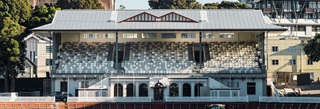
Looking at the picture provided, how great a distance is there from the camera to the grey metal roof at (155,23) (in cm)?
6625

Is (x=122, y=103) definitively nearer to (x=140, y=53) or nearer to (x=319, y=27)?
(x=140, y=53)

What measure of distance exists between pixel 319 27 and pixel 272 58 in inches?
1277

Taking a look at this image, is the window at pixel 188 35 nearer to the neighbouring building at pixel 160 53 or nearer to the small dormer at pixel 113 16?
the neighbouring building at pixel 160 53

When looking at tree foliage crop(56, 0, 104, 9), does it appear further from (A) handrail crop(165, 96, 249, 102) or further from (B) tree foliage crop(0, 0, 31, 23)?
(A) handrail crop(165, 96, 249, 102)

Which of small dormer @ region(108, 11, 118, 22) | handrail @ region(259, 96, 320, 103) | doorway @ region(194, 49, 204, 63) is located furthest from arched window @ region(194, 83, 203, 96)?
small dormer @ region(108, 11, 118, 22)

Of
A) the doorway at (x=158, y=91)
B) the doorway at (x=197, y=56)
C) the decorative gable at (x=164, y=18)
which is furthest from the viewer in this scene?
the decorative gable at (x=164, y=18)

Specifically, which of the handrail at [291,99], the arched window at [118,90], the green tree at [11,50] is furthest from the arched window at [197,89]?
the green tree at [11,50]

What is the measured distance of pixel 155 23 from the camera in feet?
224

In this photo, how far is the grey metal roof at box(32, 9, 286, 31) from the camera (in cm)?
6625

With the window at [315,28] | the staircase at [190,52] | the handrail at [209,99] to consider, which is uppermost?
the window at [315,28]

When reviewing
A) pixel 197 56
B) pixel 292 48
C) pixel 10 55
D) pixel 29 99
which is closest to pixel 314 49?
pixel 197 56

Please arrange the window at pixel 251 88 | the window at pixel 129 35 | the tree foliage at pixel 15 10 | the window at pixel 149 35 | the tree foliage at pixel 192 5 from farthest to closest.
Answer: the tree foliage at pixel 192 5
the tree foliage at pixel 15 10
the window at pixel 129 35
the window at pixel 149 35
the window at pixel 251 88

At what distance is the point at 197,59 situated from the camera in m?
68.4

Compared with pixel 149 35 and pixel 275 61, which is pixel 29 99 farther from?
pixel 275 61
